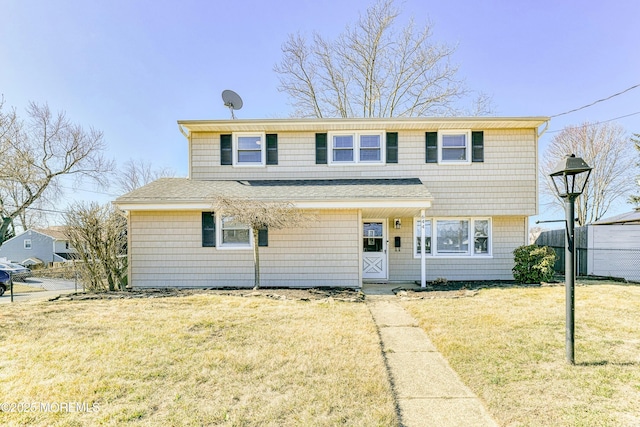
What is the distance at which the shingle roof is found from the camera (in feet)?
28.5

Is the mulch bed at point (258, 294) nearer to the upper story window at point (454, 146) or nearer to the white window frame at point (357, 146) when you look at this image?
the white window frame at point (357, 146)

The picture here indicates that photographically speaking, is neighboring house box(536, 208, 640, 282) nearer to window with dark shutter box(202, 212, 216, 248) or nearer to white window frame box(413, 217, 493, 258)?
white window frame box(413, 217, 493, 258)

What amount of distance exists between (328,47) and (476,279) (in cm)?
1586

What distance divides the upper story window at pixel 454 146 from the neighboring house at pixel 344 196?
0.11ft

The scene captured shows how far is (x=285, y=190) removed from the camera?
935 centimetres

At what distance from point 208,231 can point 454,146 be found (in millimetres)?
8457

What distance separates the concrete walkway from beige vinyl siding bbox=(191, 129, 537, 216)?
5.86 m

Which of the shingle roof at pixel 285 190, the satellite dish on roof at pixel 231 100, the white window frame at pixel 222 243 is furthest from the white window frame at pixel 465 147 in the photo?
the satellite dish on roof at pixel 231 100

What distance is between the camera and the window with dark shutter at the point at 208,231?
365 inches

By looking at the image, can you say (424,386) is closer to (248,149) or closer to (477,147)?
(477,147)

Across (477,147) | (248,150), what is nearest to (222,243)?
(248,150)

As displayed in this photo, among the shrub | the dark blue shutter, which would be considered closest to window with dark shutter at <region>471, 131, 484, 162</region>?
the shrub

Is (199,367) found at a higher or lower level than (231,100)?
lower

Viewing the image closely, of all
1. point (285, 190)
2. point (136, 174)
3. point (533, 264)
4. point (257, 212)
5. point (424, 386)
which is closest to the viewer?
point (424, 386)
